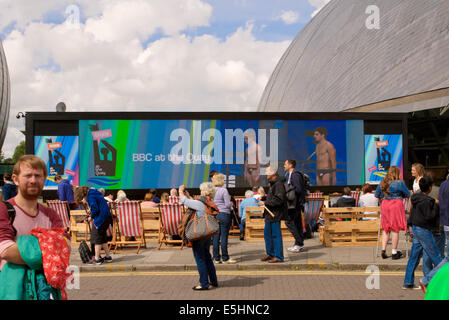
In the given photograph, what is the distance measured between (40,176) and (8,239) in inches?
21.1

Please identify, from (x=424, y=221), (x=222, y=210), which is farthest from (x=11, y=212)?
(x=222, y=210)

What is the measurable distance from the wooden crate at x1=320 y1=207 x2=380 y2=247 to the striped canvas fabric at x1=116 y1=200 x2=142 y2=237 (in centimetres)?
456

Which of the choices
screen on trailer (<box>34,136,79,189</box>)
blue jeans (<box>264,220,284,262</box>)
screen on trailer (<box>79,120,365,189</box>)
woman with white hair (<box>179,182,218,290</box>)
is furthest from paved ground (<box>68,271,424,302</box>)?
screen on trailer (<box>34,136,79,189</box>)

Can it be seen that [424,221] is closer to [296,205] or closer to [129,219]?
[296,205]

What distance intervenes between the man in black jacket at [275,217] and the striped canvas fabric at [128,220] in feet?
10.9

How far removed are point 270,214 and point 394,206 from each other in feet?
8.58

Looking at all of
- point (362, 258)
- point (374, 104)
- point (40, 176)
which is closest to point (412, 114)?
point (374, 104)

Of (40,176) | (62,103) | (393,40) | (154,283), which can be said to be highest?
(393,40)

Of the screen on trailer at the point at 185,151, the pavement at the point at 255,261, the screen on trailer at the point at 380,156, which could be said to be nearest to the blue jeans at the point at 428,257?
the pavement at the point at 255,261

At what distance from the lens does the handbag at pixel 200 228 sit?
25.0 ft

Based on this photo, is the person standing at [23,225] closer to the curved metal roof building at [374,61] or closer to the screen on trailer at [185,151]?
the screen on trailer at [185,151]

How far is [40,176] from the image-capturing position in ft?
12.3

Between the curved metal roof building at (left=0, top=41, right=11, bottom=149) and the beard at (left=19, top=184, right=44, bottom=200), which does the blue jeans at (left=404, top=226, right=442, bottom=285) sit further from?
the curved metal roof building at (left=0, top=41, right=11, bottom=149)
